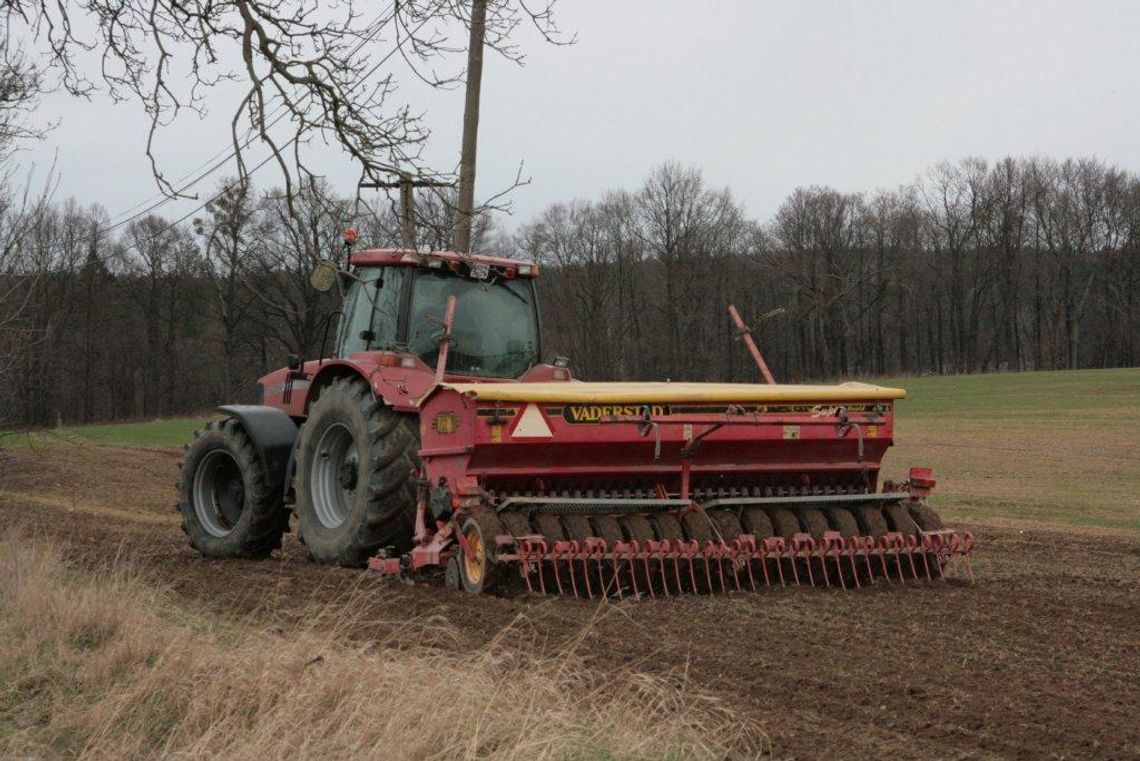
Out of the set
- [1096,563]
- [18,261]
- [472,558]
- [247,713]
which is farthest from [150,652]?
[18,261]

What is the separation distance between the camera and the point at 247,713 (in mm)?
4316

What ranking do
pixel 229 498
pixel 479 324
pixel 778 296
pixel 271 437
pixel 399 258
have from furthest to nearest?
pixel 778 296 < pixel 229 498 < pixel 271 437 < pixel 479 324 < pixel 399 258

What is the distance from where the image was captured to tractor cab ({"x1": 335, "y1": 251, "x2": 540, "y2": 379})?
8891 millimetres

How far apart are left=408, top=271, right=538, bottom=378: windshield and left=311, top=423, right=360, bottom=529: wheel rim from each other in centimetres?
84

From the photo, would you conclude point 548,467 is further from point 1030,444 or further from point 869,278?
point 869,278

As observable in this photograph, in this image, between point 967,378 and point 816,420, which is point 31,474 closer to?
point 816,420

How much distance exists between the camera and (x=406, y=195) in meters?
6.61

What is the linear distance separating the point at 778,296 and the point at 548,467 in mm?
57402

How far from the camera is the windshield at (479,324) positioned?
892cm

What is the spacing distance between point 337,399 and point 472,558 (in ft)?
6.30

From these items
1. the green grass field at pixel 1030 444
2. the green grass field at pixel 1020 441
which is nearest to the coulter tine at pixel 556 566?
the green grass field at pixel 1020 441

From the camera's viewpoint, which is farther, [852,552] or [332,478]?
[332,478]

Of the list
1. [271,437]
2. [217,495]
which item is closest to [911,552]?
[271,437]

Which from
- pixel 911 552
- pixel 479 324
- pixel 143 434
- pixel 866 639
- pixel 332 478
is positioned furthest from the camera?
pixel 143 434
